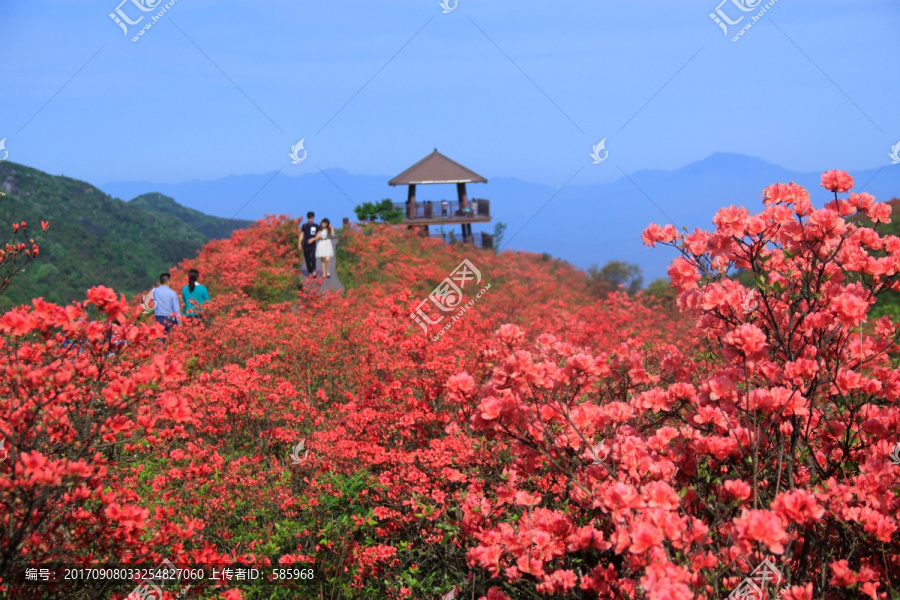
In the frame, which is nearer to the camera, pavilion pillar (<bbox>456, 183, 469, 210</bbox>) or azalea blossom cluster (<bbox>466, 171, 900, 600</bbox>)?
azalea blossom cluster (<bbox>466, 171, 900, 600</bbox>)

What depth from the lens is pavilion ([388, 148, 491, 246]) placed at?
2878cm

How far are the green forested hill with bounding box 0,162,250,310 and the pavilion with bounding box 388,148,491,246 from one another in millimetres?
6980

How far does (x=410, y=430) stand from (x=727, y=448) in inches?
102

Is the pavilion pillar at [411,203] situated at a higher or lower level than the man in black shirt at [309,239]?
higher

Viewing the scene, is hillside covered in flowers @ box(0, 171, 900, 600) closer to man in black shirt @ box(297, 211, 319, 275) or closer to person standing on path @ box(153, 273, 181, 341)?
person standing on path @ box(153, 273, 181, 341)

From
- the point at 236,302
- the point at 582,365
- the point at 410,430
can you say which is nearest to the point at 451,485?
the point at 410,430

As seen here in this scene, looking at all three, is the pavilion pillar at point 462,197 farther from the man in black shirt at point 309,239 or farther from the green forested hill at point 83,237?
the man in black shirt at point 309,239

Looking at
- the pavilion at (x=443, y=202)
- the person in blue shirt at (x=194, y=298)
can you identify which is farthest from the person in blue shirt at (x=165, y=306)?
the pavilion at (x=443, y=202)

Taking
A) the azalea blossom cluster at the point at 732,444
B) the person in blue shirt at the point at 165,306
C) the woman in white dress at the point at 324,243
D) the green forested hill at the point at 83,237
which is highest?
the green forested hill at the point at 83,237

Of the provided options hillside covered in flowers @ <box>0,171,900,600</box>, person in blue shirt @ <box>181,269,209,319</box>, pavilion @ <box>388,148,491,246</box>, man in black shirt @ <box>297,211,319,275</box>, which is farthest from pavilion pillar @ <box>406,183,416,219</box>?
hillside covered in flowers @ <box>0,171,900,600</box>

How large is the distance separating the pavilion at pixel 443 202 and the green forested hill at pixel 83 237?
698cm

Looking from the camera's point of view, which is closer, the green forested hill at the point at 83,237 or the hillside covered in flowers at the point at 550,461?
the hillside covered in flowers at the point at 550,461

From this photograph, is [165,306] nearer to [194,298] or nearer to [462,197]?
[194,298]

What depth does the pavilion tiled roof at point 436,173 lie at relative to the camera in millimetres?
28688
